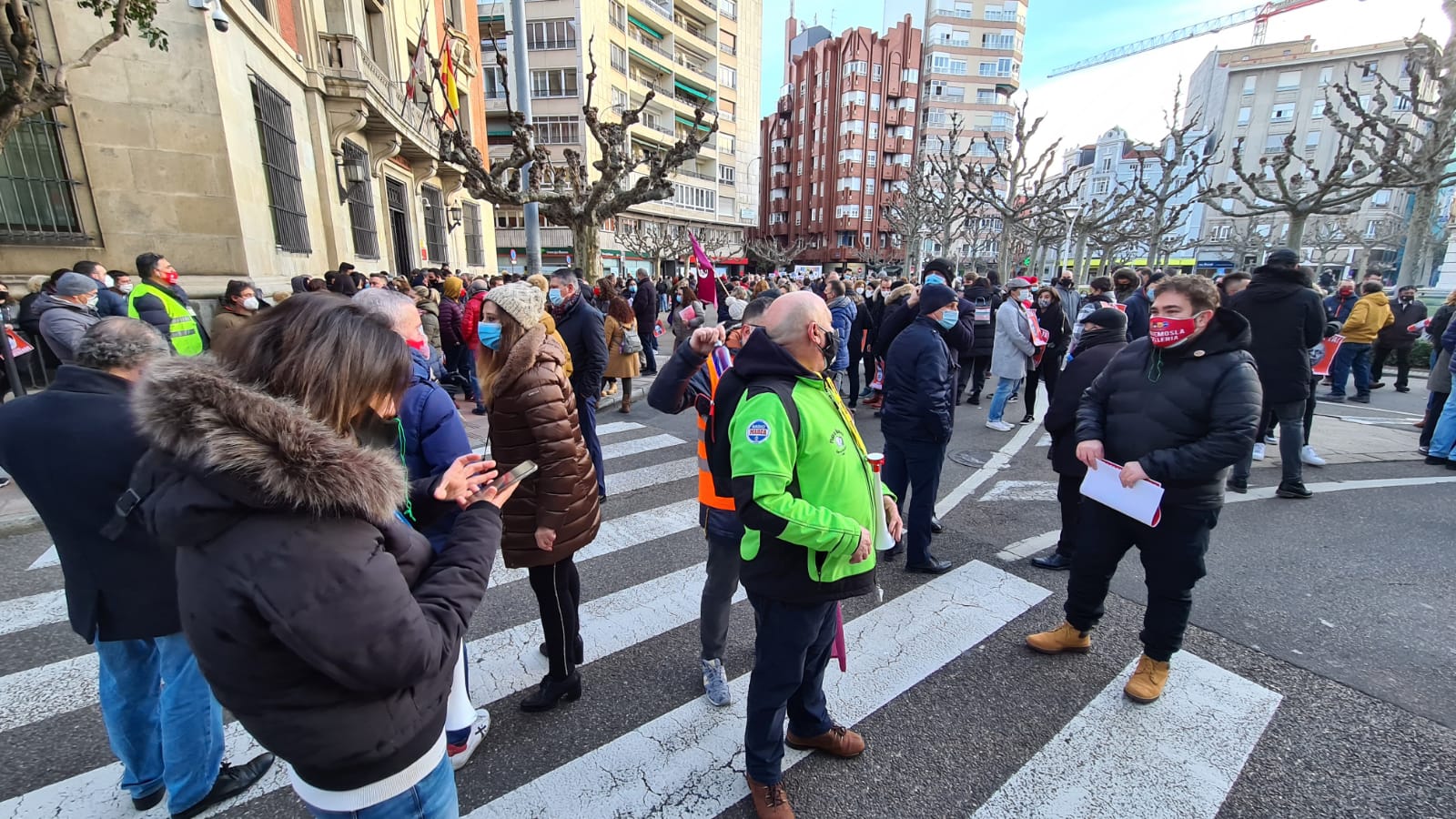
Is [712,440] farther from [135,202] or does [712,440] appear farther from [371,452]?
[135,202]

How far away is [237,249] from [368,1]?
9.46m

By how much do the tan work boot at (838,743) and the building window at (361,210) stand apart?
14.5m

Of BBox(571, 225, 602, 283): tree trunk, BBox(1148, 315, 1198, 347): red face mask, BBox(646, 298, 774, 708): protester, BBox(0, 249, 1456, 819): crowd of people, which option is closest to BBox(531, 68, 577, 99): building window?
BBox(571, 225, 602, 283): tree trunk

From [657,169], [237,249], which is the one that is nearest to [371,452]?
[237,249]

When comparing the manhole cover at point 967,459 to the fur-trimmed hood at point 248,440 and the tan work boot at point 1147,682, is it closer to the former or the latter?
the tan work boot at point 1147,682

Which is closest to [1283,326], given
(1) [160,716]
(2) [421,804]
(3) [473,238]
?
(2) [421,804]

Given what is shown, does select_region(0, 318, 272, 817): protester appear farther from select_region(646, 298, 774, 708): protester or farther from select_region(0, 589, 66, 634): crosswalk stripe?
select_region(0, 589, 66, 634): crosswalk stripe

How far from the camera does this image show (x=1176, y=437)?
2898mm

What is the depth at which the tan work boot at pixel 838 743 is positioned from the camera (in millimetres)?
2582

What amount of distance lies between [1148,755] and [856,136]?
63.3 meters

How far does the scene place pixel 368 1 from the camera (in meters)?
14.6

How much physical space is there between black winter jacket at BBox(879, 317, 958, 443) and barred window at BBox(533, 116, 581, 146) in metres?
42.8

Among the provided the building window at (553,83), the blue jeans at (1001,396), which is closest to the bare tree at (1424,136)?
the blue jeans at (1001,396)

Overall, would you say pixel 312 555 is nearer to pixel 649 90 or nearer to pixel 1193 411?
pixel 1193 411
